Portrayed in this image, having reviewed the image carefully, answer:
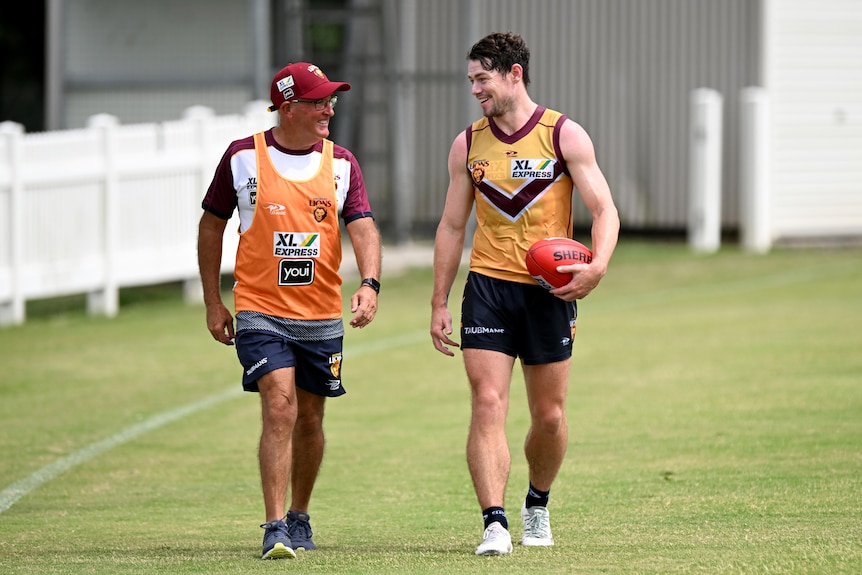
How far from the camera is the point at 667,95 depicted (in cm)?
2694

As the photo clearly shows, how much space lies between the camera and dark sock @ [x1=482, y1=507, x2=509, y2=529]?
673cm

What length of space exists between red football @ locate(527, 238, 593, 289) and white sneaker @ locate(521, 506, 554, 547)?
982 mm

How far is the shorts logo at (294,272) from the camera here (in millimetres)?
7090

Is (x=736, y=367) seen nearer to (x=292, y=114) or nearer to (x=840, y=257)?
(x=292, y=114)

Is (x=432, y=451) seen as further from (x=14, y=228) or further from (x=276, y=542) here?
(x=14, y=228)

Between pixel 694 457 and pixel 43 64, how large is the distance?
29.0 m

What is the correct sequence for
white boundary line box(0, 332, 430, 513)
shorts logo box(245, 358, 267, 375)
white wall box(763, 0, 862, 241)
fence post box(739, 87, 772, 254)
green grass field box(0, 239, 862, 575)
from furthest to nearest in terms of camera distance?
white wall box(763, 0, 862, 241) < fence post box(739, 87, 772, 254) < white boundary line box(0, 332, 430, 513) < shorts logo box(245, 358, 267, 375) < green grass field box(0, 239, 862, 575)

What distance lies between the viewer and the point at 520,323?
7078 mm

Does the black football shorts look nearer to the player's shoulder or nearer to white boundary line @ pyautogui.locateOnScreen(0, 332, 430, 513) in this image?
the player's shoulder

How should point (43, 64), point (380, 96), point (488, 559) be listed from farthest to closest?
1. point (43, 64)
2. point (380, 96)
3. point (488, 559)

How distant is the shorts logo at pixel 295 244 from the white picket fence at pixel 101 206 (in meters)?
9.82

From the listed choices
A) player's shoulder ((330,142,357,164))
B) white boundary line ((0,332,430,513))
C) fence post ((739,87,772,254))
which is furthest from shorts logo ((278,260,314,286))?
fence post ((739,87,772,254))

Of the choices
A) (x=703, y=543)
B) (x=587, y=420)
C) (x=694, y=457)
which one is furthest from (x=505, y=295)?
(x=587, y=420)

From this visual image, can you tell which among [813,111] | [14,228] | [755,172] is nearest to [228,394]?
[14,228]
